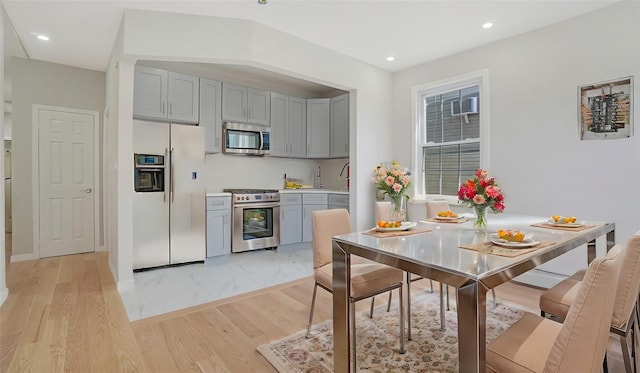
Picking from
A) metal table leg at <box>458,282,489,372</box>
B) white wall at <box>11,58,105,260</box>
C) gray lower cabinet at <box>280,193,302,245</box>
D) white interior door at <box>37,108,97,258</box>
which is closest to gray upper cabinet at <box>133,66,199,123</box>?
white interior door at <box>37,108,97,258</box>

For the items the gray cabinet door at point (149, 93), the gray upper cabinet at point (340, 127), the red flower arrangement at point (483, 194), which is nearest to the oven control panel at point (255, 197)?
the gray upper cabinet at point (340, 127)

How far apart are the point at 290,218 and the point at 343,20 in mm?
2731

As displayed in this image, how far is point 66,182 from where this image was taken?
432cm

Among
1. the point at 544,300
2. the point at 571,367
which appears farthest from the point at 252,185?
A: the point at 571,367

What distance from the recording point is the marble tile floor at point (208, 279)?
273 cm

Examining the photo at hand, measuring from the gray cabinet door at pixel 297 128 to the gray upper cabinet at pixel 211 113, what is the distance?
1.10 metres

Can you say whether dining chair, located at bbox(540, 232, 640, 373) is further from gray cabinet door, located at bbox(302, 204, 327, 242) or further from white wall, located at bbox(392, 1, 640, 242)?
gray cabinet door, located at bbox(302, 204, 327, 242)

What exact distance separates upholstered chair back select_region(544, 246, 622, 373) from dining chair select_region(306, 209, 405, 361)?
99cm

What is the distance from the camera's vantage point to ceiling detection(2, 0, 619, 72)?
8.95 ft

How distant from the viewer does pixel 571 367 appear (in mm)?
950

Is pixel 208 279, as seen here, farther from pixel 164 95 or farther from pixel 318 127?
pixel 318 127

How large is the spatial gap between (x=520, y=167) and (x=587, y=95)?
0.84m

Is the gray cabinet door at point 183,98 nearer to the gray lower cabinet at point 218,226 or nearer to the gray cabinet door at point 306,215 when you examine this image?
the gray lower cabinet at point 218,226

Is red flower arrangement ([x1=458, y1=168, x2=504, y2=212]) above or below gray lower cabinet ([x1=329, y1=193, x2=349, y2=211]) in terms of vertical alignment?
above
